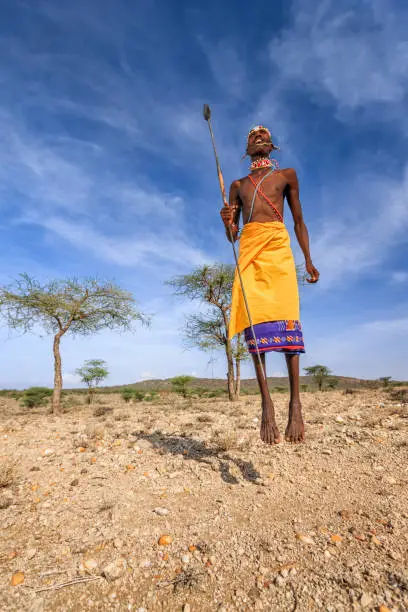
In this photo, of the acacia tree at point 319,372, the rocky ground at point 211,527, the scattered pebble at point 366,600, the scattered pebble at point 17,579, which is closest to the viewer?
the scattered pebble at point 366,600

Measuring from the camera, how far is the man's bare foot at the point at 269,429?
3.32 m

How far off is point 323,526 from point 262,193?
3.12 m

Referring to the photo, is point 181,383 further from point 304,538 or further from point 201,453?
point 304,538

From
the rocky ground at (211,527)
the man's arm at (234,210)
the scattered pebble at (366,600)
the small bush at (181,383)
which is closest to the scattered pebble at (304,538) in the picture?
the rocky ground at (211,527)

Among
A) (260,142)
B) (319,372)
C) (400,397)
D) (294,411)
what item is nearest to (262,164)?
(260,142)

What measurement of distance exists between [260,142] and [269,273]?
61.6 inches

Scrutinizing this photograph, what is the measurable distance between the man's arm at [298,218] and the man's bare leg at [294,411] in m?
0.97

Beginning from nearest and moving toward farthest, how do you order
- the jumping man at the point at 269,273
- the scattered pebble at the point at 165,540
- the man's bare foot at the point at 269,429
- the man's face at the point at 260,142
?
the scattered pebble at the point at 165,540, the man's bare foot at the point at 269,429, the jumping man at the point at 269,273, the man's face at the point at 260,142

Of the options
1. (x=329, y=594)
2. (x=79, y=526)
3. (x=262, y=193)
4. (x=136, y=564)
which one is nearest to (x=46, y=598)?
(x=136, y=564)

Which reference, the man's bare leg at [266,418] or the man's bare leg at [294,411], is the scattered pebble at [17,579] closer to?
the man's bare leg at [266,418]

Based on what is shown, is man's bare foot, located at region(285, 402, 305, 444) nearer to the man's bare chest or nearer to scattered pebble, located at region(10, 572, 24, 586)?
the man's bare chest

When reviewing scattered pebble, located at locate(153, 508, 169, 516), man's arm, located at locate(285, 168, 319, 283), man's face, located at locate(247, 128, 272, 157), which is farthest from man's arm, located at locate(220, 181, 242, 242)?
scattered pebble, located at locate(153, 508, 169, 516)

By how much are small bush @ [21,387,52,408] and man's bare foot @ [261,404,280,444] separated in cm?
2150

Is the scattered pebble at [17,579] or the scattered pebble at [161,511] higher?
the scattered pebble at [161,511]
